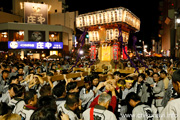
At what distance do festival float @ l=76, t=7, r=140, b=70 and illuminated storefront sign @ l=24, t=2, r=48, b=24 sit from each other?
22.0 metres

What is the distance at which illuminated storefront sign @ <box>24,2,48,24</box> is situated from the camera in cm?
3184

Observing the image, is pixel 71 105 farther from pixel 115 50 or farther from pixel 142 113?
pixel 115 50

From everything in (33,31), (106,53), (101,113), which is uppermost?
(33,31)

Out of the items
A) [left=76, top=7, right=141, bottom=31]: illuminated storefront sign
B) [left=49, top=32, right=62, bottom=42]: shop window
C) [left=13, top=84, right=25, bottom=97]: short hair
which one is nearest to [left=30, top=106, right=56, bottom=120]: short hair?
[left=13, top=84, right=25, bottom=97]: short hair

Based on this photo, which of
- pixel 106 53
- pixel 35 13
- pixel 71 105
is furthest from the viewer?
pixel 35 13

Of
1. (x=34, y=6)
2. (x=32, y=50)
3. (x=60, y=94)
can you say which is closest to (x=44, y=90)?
(x=60, y=94)

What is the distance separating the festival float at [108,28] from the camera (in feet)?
37.9

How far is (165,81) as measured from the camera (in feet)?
19.2

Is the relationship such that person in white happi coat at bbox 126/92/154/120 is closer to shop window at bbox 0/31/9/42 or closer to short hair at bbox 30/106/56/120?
short hair at bbox 30/106/56/120

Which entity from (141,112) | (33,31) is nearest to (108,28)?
(141,112)

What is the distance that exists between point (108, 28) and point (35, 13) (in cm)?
2472

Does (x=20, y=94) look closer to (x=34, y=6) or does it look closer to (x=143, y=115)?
(x=143, y=115)

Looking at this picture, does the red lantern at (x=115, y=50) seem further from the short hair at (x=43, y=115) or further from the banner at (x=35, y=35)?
the banner at (x=35, y=35)

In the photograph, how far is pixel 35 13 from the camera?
32688 millimetres
